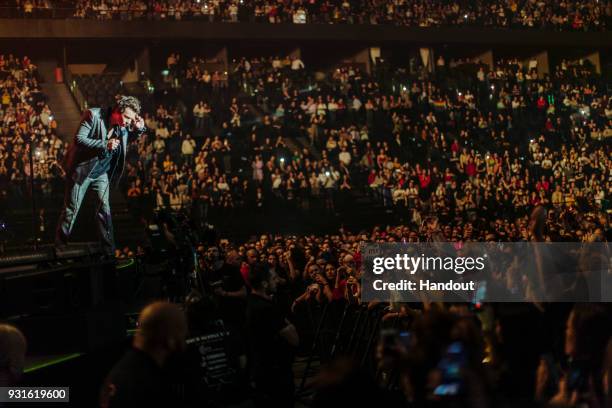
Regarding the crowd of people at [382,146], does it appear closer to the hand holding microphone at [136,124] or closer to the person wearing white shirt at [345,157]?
the person wearing white shirt at [345,157]

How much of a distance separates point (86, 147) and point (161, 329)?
6842mm

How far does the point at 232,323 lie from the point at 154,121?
1642 centimetres

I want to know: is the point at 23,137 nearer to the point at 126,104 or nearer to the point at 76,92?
the point at 76,92

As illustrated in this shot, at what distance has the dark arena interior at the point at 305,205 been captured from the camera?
4559mm

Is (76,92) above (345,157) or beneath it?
above

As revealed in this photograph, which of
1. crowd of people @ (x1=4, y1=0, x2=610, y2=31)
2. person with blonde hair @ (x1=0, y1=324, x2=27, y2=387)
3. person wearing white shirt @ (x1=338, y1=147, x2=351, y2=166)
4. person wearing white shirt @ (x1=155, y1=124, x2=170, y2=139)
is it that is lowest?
person with blonde hair @ (x1=0, y1=324, x2=27, y2=387)

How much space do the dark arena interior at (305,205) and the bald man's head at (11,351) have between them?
0.02 m

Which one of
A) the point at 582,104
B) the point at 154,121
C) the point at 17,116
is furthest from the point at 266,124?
the point at 582,104

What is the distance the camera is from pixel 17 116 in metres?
20.7

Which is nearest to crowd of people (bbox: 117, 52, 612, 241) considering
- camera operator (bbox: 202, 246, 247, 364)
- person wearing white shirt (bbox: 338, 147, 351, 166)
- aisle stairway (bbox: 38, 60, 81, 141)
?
person wearing white shirt (bbox: 338, 147, 351, 166)

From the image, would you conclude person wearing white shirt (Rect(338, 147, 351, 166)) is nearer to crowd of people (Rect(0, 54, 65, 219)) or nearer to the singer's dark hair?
crowd of people (Rect(0, 54, 65, 219))

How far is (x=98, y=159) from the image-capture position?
34.6 feet

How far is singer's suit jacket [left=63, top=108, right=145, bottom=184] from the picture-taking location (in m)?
10.5

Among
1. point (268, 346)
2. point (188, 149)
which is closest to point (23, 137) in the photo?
point (188, 149)
